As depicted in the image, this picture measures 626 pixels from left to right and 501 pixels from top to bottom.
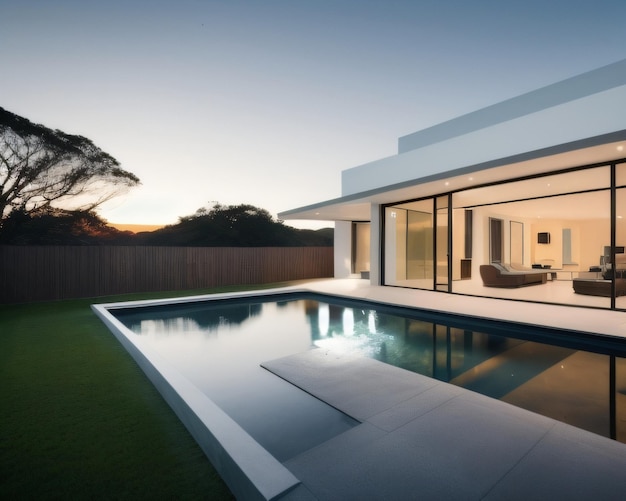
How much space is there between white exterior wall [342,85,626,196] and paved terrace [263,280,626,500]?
5830mm

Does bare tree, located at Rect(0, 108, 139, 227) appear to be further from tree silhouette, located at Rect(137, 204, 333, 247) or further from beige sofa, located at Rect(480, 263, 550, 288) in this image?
beige sofa, located at Rect(480, 263, 550, 288)

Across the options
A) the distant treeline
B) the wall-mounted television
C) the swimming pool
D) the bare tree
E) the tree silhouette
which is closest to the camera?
the swimming pool

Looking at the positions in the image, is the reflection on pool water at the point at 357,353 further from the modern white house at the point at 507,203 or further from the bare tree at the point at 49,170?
the bare tree at the point at 49,170

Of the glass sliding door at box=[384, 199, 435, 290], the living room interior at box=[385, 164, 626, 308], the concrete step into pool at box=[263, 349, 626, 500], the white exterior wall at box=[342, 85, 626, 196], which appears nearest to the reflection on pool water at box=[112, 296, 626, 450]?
the concrete step into pool at box=[263, 349, 626, 500]

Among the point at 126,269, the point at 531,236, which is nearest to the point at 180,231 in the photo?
the point at 126,269

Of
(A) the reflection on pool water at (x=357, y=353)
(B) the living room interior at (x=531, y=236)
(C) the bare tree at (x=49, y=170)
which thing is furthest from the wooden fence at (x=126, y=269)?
(B) the living room interior at (x=531, y=236)

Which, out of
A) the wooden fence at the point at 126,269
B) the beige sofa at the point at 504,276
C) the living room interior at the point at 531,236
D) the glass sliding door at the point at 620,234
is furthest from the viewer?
the beige sofa at the point at 504,276

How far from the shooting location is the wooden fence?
9.18m

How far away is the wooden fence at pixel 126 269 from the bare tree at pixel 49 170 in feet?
12.4

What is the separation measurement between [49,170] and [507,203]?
55.3 feet

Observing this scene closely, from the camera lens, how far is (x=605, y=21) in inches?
507

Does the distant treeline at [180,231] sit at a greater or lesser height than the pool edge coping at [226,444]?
greater

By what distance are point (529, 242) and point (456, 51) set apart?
32.3ft

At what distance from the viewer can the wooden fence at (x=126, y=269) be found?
9180 mm
